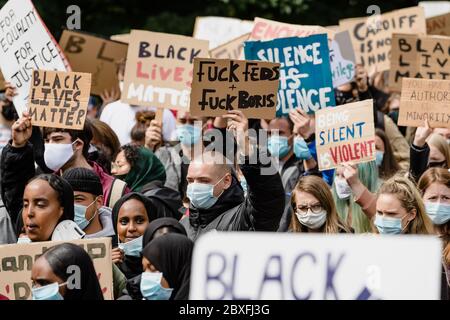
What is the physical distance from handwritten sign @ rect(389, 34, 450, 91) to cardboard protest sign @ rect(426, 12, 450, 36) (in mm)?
1774

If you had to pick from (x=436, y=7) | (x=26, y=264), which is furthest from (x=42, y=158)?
(x=436, y=7)

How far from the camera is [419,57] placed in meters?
9.55

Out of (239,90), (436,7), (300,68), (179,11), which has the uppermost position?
(179,11)

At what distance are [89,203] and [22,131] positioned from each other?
680 mm

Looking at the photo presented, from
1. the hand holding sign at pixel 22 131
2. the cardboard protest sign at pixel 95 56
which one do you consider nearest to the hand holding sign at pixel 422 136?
the hand holding sign at pixel 22 131

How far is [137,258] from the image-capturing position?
6.88 meters

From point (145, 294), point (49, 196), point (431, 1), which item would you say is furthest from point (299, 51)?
point (431, 1)

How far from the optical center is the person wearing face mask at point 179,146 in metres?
9.35

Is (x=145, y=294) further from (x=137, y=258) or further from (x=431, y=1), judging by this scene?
(x=431, y=1)

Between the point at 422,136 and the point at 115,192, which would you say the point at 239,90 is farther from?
the point at 422,136

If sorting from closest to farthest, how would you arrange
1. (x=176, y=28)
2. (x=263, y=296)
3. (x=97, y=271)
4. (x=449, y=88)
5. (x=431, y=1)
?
(x=263, y=296) → (x=97, y=271) → (x=449, y=88) → (x=176, y=28) → (x=431, y=1)

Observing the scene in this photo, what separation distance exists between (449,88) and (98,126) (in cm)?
243

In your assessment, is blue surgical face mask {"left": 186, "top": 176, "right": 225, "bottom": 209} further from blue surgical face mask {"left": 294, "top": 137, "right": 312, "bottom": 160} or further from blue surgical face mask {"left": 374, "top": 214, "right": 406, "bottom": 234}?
blue surgical face mask {"left": 294, "top": 137, "right": 312, "bottom": 160}

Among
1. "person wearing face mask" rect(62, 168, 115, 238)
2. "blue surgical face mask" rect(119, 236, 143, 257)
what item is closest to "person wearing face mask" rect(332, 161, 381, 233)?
"blue surgical face mask" rect(119, 236, 143, 257)
